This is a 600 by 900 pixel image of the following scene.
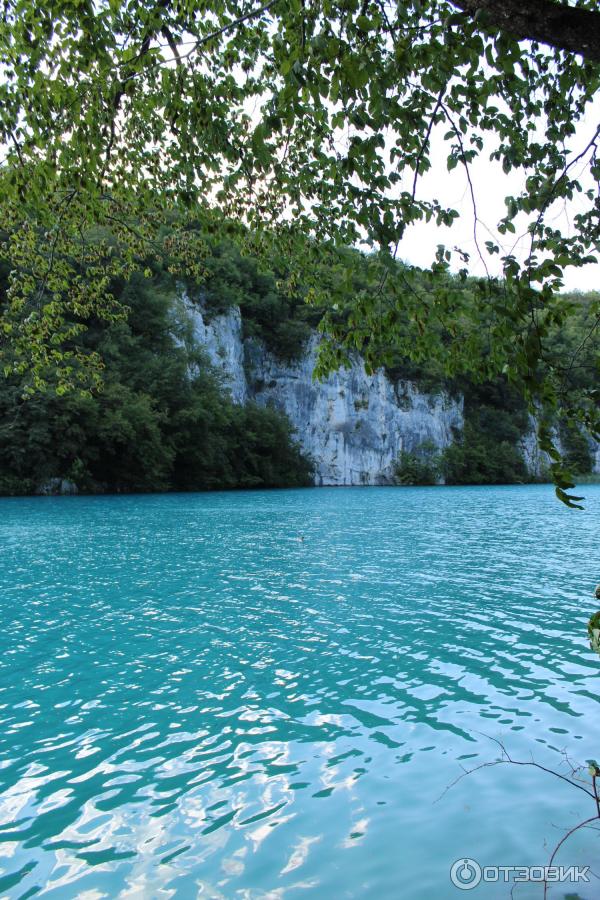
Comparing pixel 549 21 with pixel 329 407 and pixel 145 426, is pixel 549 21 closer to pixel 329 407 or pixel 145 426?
pixel 145 426

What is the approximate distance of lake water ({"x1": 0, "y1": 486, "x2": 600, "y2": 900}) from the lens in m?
3.76

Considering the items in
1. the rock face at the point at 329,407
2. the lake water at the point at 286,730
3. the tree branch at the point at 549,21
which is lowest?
the lake water at the point at 286,730

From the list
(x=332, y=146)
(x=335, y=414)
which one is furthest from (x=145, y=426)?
(x=332, y=146)

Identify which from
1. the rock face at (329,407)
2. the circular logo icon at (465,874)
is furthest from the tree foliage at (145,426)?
the circular logo icon at (465,874)

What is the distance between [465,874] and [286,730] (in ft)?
7.27

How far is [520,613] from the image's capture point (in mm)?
9961

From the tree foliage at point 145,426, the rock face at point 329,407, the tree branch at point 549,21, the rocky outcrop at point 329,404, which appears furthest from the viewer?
the rock face at point 329,407

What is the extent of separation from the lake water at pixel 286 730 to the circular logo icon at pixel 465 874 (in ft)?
0.16

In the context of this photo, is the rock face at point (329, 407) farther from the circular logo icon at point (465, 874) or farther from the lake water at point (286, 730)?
the circular logo icon at point (465, 874)

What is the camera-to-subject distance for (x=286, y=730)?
556 cm

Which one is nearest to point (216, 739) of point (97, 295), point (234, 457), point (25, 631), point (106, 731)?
point (106, 731)

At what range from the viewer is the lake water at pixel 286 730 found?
376 centimetres

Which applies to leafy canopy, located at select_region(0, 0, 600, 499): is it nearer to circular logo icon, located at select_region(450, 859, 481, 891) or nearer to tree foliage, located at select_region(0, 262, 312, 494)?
circular logo icon, located at select_region(450, 859, 481, 891)

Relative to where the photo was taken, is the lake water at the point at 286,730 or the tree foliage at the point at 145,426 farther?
the tree foliage at the point at 145,426
